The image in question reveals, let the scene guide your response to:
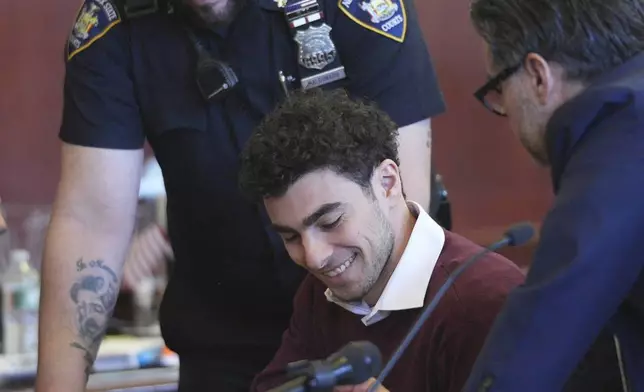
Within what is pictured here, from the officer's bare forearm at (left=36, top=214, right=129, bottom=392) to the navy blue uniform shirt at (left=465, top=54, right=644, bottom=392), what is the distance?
768 millimetres

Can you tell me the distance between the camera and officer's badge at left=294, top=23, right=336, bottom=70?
4.61 feet

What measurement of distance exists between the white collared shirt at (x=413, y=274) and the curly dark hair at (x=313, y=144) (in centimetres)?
9

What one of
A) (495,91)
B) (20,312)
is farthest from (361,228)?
(20,312)

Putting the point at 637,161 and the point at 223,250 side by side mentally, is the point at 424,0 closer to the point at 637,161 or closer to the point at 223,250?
the point at 223,250

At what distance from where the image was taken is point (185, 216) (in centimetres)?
154

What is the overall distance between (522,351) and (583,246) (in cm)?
10

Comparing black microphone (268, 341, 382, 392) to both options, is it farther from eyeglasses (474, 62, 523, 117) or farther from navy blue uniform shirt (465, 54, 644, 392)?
eyeglasses (474, 62, 523, 117)

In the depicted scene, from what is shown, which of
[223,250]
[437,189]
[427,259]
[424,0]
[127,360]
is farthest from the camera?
[424,0]

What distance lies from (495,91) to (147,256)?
1.70 meters

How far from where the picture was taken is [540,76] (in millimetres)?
947

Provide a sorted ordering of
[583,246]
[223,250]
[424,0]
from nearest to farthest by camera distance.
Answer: [583,246] < [223,250] < [424,0]

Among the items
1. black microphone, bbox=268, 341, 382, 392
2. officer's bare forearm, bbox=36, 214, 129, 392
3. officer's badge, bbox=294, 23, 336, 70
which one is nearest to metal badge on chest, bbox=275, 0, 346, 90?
officer's badge, bbox=294, 23, 336, 70

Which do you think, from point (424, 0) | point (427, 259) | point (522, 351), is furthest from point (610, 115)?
point (424, 0)

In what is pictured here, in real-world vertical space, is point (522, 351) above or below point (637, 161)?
below
